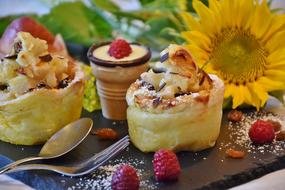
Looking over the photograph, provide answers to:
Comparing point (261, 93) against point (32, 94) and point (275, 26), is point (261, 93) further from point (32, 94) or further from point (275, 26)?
point (32, 94)

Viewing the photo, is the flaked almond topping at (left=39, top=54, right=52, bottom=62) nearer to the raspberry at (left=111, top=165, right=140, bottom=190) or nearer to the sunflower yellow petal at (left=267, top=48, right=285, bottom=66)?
the raspberry at (left=111, top=165, right=140, bottom=190)

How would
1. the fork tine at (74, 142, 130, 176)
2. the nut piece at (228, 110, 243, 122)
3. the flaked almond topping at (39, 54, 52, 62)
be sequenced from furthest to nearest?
the nut piece at (228, 110, 243, 122) < the flaked almond topping at (39, 54, 52, 62) < the fork tine at (74, 142, 130, 176)

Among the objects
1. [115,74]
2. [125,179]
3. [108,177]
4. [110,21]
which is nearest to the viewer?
[125,179]

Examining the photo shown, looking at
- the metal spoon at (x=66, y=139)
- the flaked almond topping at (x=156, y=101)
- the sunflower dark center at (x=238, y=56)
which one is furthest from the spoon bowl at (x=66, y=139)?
the sunflower dark center at (x=238, y=56)

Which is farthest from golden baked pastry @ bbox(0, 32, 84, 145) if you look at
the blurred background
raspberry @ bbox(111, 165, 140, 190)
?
the blurred background

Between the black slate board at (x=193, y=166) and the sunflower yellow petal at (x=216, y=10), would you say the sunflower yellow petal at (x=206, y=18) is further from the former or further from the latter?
the black slate board at (x=193, y=166)

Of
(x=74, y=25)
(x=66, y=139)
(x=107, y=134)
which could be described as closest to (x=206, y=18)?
(x=107, y=134)
